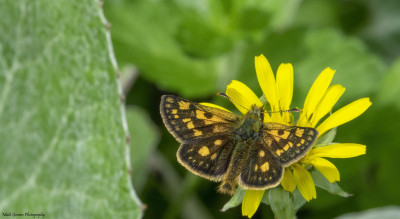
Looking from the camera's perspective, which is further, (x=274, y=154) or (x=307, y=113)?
(x=307, y=113)

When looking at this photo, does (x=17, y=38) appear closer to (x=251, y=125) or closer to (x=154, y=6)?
(x=251, y=125)

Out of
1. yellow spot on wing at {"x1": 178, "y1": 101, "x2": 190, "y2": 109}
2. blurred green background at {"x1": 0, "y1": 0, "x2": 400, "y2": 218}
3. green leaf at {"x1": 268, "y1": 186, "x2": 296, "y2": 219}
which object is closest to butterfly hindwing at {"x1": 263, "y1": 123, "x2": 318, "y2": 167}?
green leaf at {"x1": 268, "y1": 186, "x2": 296, "y2": 219}

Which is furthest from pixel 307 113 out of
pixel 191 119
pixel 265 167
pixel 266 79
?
pixel 191 119

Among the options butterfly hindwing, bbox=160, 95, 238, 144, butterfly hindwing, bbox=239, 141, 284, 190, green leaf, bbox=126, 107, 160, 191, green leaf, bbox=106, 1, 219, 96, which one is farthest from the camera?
green leaf, bbox=106, 1, 219, 96

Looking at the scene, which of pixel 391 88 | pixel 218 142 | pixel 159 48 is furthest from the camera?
pixel 159 48

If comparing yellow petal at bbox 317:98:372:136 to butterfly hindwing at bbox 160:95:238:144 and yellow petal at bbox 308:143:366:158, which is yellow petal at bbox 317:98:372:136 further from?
butterfly hindwing at bbox 160:95:238:144

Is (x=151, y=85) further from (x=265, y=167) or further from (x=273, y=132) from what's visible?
(x=265, y=167)

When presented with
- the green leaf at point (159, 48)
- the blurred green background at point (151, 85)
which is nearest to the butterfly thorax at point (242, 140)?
the blurred green background at point (151, 85)
